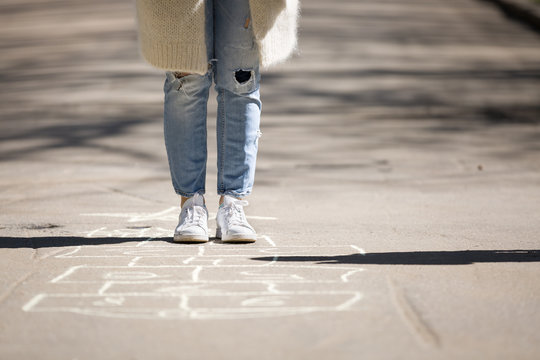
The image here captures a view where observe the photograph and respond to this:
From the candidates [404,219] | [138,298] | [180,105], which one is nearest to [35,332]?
[138,298]

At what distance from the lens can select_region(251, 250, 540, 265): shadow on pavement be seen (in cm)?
322

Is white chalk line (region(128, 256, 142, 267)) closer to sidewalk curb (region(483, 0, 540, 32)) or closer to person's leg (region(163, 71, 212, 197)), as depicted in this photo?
person's leg (region(163, 71, 212, 197))

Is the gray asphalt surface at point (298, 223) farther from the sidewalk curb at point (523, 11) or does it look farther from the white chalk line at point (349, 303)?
the sidewalk curb at point (523, 11)

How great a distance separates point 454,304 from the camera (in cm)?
264

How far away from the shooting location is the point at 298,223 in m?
4.06

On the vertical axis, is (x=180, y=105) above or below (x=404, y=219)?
above

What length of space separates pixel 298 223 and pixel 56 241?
106cm

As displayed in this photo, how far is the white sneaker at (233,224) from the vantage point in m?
3.60

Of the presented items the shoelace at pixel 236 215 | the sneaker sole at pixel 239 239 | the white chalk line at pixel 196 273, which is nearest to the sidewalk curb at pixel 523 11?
the shoelace at pixel 236 215

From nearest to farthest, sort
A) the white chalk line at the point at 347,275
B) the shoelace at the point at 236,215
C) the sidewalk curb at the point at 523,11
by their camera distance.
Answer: the white chalk line at the point at 347,275, the shoelace at the point at 236,215, the sidewalk curb at the point at 523,11

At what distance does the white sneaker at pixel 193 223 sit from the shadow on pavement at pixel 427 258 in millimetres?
382

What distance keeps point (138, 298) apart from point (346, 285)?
0.64 metres

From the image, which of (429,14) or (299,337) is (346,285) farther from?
(429,14)

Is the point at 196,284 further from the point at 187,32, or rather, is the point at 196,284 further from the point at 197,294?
the point at 187,32
